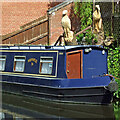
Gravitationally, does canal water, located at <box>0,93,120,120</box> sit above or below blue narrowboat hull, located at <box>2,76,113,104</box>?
below

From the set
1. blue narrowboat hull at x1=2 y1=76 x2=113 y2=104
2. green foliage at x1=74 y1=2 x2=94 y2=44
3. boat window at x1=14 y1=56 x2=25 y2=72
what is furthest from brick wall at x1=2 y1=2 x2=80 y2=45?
blue narrowboat hull at x1=2 y1=76 x2=113 y2=104

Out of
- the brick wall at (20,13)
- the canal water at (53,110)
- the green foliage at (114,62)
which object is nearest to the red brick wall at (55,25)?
the brick wall at (20,13)

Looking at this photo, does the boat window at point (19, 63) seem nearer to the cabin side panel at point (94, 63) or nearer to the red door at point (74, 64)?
the red door at point (74, 64)

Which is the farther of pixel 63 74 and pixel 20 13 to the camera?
pixel 20 13

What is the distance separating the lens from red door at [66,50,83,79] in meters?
10.3

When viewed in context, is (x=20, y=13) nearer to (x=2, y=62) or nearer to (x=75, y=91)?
(x=2, y=62)

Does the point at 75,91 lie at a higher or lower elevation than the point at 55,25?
lower

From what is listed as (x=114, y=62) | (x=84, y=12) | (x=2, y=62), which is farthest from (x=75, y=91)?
(x=84, y=12)

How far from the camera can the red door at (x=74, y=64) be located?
10273mm

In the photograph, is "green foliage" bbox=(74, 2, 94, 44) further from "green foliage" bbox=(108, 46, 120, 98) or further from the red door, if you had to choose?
the red door

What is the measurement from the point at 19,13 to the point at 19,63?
11431 millimetres

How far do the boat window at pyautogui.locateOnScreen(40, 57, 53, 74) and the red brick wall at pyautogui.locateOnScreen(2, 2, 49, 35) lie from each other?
11849mm

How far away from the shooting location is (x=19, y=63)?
38.5 feet

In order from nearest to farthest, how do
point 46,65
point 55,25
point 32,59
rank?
1. point 46,65
2. point 32,59
3. point 55,25
